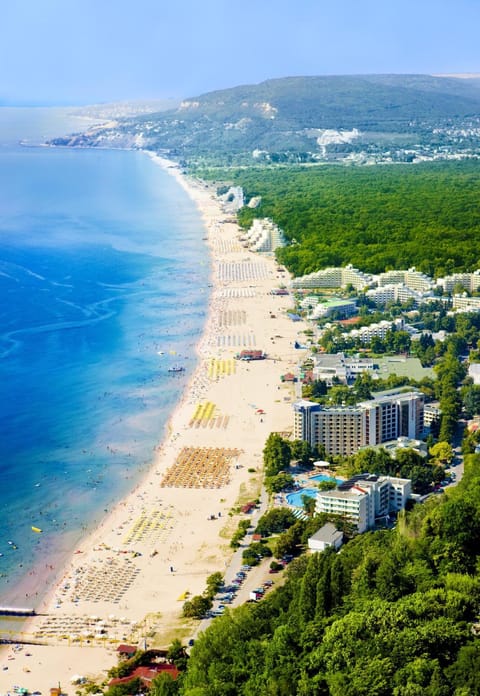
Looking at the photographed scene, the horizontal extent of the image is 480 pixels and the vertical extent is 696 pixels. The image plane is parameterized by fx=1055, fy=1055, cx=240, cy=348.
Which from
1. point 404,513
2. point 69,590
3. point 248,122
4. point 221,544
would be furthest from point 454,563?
point 248,122

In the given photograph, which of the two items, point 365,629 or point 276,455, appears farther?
point 276,455

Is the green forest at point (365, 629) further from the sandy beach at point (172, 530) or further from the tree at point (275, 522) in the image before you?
the tree at point (275, 522)

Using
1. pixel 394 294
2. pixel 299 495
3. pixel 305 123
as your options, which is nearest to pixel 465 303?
pixel 394 294

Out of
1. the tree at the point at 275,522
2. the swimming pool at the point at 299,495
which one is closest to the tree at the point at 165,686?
the tree at the point at 275,522

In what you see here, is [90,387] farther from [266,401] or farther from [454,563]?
[454,563]

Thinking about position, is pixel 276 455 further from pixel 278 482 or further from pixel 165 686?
pixel 165 686

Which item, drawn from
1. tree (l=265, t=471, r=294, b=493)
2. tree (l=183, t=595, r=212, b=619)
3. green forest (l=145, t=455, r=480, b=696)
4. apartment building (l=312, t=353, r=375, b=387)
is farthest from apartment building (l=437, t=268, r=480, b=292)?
tree (l=183, t=595, r=212, b=619)

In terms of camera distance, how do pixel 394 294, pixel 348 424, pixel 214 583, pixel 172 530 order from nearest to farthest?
pixel 214 583 < pixel 172 530 < pixel 348 424 < pixel 394 294
